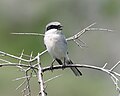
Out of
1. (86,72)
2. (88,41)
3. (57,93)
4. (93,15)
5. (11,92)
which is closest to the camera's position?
(11,92)

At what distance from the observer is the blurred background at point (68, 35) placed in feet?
35.6

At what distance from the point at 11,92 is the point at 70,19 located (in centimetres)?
582

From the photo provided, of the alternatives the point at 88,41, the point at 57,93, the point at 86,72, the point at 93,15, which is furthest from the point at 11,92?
the point at 93,15

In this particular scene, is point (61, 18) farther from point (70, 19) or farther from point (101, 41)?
point (101, 41)

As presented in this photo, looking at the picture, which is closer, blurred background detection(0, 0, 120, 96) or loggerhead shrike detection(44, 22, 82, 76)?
loggerhead shrike detection(44, 22, 82, 76)

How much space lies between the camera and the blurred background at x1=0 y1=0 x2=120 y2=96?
1085 centimetres

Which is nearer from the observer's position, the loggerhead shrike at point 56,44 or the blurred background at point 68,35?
the loggerhead shrike at point 56,44

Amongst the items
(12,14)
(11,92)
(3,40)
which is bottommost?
(11,92)

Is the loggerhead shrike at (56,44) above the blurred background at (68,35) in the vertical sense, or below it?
below

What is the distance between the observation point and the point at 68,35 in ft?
43.9

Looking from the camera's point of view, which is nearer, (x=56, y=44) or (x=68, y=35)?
(x=56, y=44)

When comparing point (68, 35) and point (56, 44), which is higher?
point (68, 35)

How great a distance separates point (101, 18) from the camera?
49.2 feet

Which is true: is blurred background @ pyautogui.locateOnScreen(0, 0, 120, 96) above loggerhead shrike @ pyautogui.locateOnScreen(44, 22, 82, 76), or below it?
above
